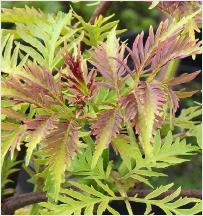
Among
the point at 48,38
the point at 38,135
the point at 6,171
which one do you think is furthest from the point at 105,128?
the point at 6,171

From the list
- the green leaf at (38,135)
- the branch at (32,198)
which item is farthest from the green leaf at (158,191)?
the green leaf at (38,135)

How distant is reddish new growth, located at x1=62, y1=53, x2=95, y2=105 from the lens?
1.43 ft

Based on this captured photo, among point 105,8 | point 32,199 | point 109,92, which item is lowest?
point 32,199

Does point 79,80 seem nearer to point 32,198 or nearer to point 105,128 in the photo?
point 105,128

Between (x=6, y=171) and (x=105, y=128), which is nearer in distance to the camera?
(x=105, y=128)

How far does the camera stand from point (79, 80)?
1.44ft

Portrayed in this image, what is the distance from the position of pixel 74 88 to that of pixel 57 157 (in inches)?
2.5

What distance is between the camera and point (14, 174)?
0.77m

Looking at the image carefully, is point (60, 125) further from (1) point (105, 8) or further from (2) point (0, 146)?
(1) point (105, 8)

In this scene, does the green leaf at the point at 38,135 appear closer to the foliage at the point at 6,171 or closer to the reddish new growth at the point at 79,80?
the reddish new growth at the point at 79,80

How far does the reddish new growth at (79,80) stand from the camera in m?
0.44

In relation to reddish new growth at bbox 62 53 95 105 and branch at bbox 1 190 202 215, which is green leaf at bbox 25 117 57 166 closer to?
reddish new growth at bbox 62 53 95 105

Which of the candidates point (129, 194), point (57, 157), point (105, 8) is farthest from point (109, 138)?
point (105, 8)

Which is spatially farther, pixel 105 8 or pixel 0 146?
pixel 105 8
